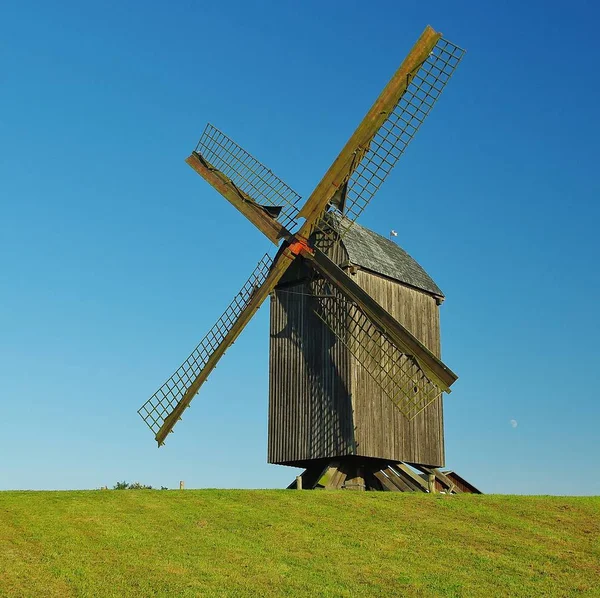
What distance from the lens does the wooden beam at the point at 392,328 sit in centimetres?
2542

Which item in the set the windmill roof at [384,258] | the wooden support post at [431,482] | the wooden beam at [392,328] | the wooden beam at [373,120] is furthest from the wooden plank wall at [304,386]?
the wooden beam at [373,120]

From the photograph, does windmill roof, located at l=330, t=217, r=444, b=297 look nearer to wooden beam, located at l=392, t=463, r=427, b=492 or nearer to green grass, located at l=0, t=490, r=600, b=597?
wooden beam, located at l=392, t=463, r=427, b=492

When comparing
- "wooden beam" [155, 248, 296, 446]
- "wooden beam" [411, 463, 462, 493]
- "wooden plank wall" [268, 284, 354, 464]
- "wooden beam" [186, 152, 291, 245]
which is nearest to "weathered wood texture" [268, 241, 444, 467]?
"wooden plank wall" [268, 284, 354, 464]

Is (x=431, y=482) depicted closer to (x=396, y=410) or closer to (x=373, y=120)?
(x=396, y=410)

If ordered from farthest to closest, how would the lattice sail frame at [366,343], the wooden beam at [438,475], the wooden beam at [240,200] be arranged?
the wooden beam at [438,475] → the lattice sail frame at [366,343] → the wooden beam at [240,200]

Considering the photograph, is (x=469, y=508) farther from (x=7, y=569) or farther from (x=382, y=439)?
→ (x=7, y=569)

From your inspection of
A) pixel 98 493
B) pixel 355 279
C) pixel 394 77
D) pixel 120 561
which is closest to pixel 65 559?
pixel 120 561

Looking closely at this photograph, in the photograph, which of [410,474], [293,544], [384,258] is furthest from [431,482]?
[293,544]

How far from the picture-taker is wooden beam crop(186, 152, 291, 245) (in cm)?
2728

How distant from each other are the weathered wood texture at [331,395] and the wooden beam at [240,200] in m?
2.58

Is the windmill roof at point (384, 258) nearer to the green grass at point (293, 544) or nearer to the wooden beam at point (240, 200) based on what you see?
the wooden beam at point (240, 200)

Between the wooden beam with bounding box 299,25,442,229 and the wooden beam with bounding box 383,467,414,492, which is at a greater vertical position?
the wooden beam with bounding box 299,25,442,229

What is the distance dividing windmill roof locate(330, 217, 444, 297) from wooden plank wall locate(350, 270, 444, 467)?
273 mm

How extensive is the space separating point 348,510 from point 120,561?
751 centimetres
